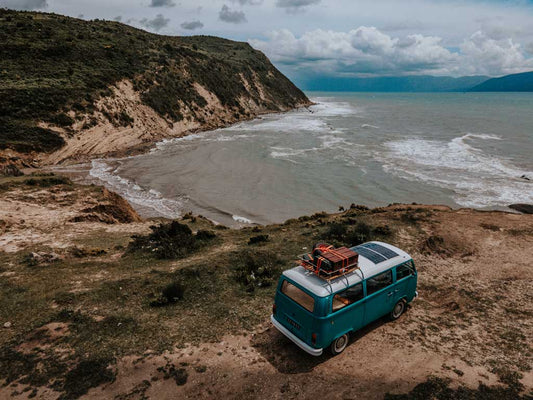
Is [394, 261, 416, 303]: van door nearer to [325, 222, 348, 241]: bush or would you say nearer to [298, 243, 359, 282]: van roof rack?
[298, 243, 359, 282]: van roof rack

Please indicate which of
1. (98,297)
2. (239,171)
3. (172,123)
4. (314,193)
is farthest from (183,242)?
(172,123)

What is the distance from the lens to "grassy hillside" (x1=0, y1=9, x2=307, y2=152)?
36.6m

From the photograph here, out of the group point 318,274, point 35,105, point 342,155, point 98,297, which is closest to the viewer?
point 318,274

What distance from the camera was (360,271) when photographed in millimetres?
8898

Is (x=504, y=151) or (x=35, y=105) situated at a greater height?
(x=35, y=105)

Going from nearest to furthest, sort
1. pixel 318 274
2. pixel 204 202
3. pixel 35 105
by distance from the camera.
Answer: pixel 318 274, pixel 204 202, pixel 35 105

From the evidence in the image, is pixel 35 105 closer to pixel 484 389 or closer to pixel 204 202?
pixel 204 202

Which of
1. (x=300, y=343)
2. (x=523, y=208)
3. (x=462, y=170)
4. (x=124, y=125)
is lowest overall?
(x=523, y=208)

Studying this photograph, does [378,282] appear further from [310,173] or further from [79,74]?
[79,74]

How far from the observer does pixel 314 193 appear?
30.7m

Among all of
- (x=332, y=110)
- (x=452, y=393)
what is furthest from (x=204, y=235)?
(x=332, y=110)

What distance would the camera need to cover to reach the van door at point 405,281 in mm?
9719

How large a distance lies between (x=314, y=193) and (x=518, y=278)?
1886 centimetres

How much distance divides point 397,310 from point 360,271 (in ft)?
8.00
